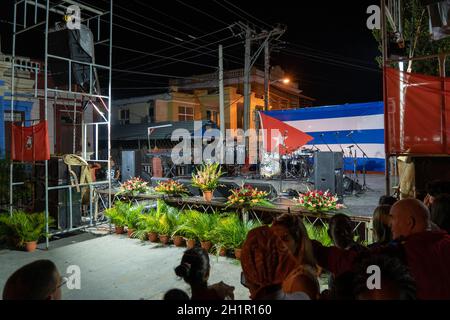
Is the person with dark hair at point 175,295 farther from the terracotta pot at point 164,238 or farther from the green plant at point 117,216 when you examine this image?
the green plant at point 117,216

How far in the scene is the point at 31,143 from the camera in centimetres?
711

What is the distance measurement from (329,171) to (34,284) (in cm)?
875

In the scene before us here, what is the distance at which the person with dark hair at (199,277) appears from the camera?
7.31ft

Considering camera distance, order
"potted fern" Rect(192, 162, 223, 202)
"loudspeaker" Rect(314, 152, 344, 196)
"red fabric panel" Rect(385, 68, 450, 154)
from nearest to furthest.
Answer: "red fabric panel" Rect(385, 68, 450, 154)
"potted fern" Rect(192, 162, 223, 202)
"loudspeaker" Rect(314, 152, 344, 196)

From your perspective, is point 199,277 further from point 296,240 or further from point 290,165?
point 290,165

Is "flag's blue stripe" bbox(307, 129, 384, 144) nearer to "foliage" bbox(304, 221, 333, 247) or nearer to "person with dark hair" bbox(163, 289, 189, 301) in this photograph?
"foliage" bbox(304, 221, 333, 247)

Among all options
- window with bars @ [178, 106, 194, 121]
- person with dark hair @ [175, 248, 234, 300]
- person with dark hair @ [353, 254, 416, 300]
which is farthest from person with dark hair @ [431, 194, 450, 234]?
window with bars @ [178, 106, 194, 121]

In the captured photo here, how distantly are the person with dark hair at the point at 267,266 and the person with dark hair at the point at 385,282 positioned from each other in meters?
0.32

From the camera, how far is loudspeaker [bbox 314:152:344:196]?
954 centimetres

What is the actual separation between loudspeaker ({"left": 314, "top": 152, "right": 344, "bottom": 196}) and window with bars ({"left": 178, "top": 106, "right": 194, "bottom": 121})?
21.2m

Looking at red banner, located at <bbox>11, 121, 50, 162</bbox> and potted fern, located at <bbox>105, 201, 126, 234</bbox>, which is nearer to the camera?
red banner, located at <bbox>11, 121, 50, 162</bbox>

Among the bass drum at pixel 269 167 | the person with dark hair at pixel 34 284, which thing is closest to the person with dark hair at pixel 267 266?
the person with dark hair at pixel 34 284
